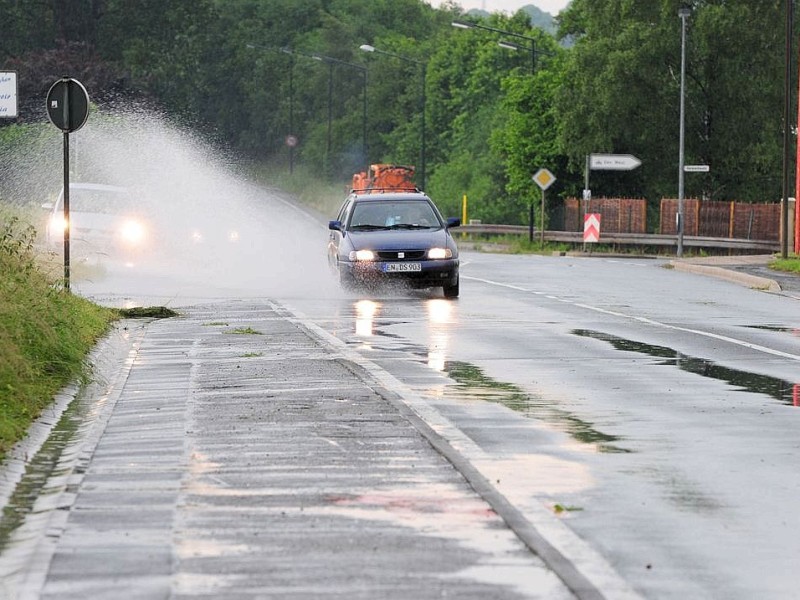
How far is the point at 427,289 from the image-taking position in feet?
106

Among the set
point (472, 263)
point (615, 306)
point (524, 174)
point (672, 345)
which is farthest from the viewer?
point (524, 174)

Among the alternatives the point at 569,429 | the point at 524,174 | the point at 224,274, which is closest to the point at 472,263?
the point at 224,274

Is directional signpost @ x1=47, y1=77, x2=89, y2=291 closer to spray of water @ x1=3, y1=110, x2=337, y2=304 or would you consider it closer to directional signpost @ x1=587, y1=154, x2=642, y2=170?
spray of water @ x1=3, y1=110, x2=337, y2=304

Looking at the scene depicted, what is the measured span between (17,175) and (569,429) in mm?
54396

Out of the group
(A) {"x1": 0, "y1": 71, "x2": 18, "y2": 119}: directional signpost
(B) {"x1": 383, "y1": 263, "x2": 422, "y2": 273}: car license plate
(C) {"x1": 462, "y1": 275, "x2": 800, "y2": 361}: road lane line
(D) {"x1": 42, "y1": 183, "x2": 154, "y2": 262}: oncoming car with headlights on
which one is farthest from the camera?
(D) {"x1": 42, "y1": 183, "x2": 154, "y2": 262}: oncoming car with headlights on

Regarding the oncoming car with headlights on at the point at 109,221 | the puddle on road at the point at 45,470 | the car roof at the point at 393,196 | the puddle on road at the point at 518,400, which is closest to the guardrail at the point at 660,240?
the oncoming car with headlights on at the point at 109,221

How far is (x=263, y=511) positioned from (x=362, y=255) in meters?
20.5

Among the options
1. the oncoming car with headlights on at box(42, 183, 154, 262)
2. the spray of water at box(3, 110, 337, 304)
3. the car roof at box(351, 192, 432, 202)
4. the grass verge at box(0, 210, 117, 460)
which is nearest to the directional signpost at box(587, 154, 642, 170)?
the spray of water at box(3, 110, 337, 304)

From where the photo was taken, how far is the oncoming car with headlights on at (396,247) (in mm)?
29281

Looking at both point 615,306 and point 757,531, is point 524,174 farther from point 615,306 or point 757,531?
point 757,531

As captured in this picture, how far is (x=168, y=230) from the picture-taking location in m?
43.8

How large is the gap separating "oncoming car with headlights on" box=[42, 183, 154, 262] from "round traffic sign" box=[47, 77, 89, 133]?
48.3ft

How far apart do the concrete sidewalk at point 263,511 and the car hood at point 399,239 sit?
14379 millimetres

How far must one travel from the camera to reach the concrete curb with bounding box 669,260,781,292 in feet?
116
